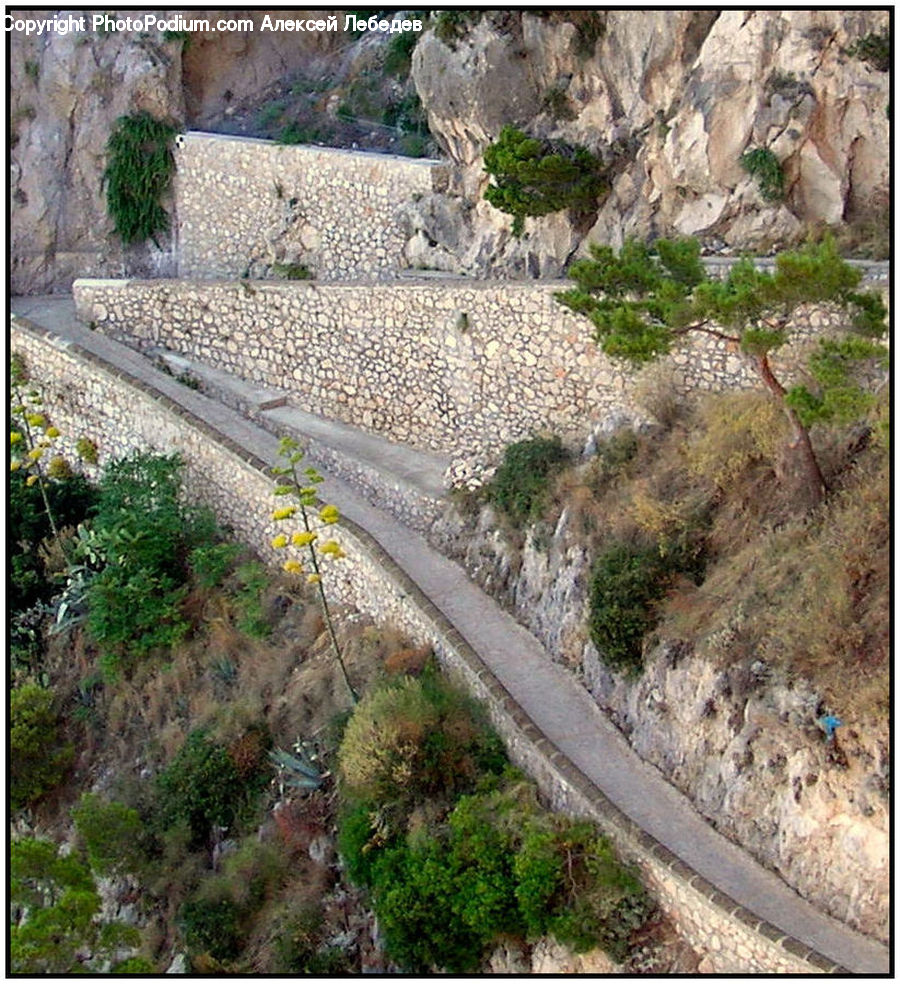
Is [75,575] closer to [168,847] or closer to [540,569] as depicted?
[168,847]

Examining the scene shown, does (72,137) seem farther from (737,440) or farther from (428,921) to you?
(428,921)

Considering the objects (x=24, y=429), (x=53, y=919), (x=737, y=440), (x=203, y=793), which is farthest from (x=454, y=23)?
(x=53, y=919)

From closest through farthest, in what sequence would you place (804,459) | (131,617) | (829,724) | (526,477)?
(829,724)
(804,459)
(526,477)
(131,617)

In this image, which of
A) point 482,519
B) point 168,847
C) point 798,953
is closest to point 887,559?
point 798,953

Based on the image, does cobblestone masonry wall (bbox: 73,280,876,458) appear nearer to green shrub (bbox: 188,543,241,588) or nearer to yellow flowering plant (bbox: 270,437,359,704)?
yellow flowering plant (bbox: 270,437,359,704)

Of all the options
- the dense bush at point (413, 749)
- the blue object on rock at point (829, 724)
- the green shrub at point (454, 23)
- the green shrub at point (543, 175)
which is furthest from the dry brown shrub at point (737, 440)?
the green shrub at point (454, 23)

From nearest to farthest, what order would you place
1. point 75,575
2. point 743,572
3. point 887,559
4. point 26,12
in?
point 887,559 < point 743,572 < point 75,575 < point 26,12

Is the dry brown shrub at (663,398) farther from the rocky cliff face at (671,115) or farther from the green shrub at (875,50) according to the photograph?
the green shrub at (875,50)
